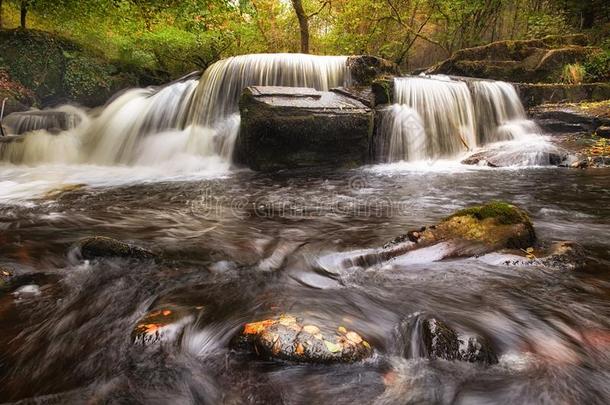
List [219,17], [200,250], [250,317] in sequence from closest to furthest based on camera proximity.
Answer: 1. [250,317]
2. [200,250]
3. [219,17]

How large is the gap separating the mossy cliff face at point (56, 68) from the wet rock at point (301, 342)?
12.6 m

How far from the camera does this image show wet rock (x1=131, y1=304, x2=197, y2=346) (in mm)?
2299

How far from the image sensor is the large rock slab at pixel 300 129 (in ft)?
25.5

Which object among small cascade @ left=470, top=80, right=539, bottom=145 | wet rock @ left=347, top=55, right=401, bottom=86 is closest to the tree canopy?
wet rock @ left=347, top=55, right=401, bottom=86

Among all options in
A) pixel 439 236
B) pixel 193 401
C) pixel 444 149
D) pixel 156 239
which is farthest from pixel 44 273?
pixel 444 149

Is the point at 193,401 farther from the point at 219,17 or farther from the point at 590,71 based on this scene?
the point at 590,71

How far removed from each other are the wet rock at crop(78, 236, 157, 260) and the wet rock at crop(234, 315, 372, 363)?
1726mm

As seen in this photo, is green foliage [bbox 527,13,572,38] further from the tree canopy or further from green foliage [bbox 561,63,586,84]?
green foliage [bbox 561,63,586,84]

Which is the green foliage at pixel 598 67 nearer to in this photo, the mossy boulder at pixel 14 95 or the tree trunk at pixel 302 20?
the tree trunk at pixel 302 20

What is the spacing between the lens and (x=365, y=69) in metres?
10.5

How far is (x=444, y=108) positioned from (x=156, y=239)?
856 cm

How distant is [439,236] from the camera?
358cm

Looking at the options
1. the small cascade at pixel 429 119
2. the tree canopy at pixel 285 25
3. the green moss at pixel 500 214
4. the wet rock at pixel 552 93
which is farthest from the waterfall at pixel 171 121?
the green moss at pixel 500 214

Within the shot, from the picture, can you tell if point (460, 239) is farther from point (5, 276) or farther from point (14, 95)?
point (14, 95)
